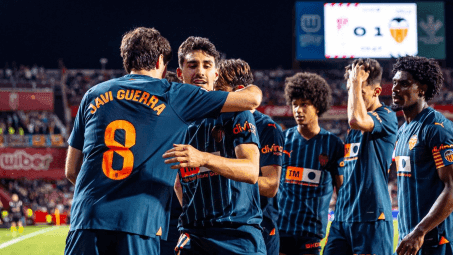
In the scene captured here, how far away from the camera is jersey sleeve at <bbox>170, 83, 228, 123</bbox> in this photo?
292cm

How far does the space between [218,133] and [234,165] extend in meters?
0.48

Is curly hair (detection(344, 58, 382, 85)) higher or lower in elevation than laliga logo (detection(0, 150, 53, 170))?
higher

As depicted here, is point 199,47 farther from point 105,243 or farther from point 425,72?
point 425,72

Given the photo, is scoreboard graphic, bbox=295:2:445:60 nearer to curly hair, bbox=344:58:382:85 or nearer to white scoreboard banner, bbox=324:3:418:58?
white scoreboard banner, bbox=324:3:418:58

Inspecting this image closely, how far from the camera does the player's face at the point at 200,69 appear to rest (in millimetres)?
3705

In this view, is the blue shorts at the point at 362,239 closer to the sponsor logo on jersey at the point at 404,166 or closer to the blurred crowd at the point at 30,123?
the sponsor logo on jersey at the point at 404,166

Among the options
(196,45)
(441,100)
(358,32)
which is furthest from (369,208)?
(441,100)

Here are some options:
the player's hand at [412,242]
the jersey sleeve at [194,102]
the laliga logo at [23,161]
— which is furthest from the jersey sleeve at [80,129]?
the laliga logo at [23,161]

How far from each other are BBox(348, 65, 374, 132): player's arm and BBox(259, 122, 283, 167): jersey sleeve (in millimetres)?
685

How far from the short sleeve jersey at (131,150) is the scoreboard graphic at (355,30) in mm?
28251

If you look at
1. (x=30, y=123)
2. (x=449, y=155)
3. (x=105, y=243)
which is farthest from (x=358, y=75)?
(x=30, y=123)

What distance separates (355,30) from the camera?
29.7 m

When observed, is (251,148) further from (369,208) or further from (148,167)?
(369,208)

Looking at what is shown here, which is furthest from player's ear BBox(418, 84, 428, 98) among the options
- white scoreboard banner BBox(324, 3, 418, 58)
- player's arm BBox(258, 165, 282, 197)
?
white scoreboard banner BBox(324, 3, 418, 58)
